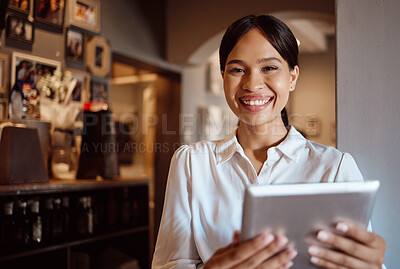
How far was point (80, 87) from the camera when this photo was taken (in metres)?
2.41

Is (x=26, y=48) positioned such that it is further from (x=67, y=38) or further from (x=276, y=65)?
(x=276, y=65)

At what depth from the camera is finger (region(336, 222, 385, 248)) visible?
0.69m

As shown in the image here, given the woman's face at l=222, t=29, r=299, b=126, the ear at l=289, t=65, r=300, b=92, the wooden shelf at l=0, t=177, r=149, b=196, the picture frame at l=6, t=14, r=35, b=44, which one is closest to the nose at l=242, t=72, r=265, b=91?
the woman's face at l=222, t=29, r=299, b=126

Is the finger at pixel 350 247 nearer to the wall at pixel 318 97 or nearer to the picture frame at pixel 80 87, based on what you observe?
the picture frame at pixel 80 87

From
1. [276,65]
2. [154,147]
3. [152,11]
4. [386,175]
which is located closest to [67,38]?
[152,11]

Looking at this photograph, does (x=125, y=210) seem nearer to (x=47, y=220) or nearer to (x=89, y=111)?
(x=47, y=220)

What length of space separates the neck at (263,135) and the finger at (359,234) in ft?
1.40

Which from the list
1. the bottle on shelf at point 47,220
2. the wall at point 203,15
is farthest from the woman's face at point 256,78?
the wall at point 203,15

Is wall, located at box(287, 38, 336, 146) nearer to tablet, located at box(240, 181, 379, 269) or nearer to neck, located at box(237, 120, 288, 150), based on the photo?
neck, located at box(237, 120, 288, 150)

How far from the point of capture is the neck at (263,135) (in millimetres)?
1098

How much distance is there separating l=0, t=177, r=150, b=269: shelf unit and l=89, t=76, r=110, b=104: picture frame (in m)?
0.64

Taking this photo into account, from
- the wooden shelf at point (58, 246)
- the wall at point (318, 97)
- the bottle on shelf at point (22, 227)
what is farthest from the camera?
the wall at point (318, 97)

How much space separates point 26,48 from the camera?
83.0 inches

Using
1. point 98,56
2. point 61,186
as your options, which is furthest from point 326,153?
point 98,56
